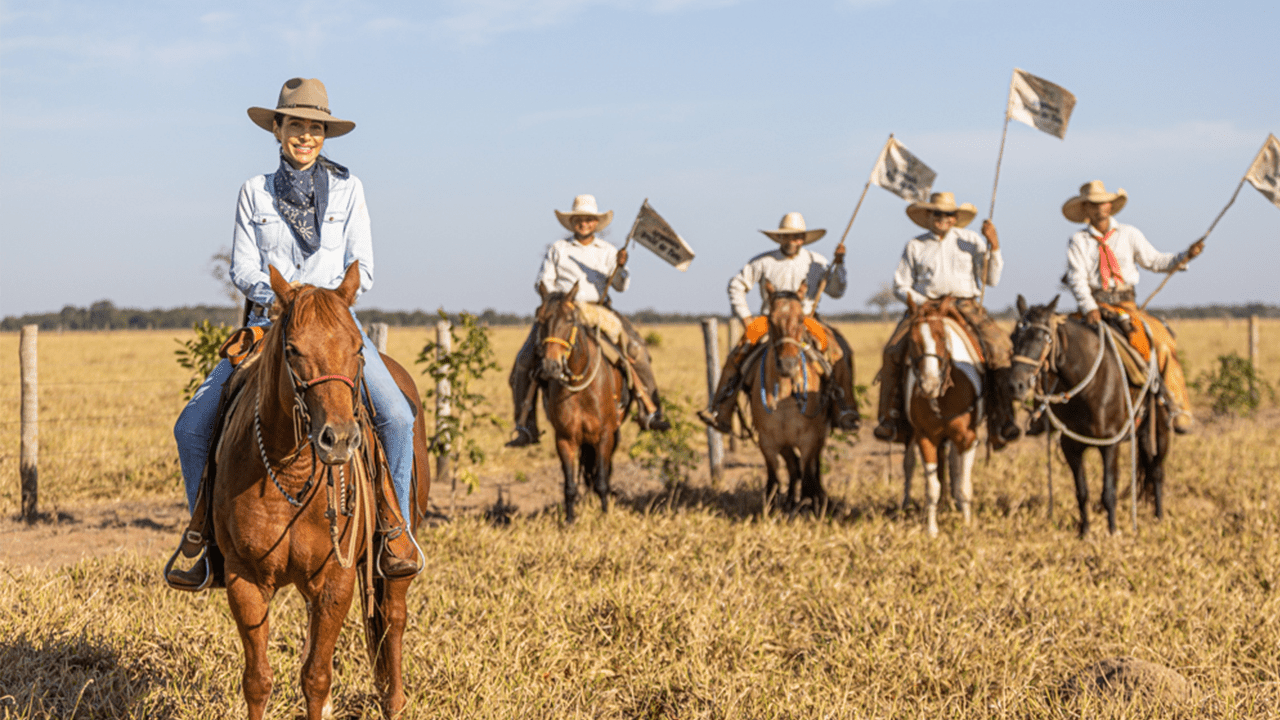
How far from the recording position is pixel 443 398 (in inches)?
375

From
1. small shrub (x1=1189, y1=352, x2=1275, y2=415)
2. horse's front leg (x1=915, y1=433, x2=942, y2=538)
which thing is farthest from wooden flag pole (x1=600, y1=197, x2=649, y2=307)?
small shrub (x1=1189, y1=352, x2=1275, y2=415)

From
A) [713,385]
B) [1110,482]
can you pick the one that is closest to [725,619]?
[1110,482]

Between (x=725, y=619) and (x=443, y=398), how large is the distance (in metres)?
4.83

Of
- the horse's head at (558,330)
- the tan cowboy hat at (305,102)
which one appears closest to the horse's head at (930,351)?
the horse's head at (558,330)

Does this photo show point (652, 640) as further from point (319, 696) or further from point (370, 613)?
point (319, 696)

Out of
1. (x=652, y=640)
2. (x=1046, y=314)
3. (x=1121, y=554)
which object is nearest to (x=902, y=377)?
(x=1046, y=314)

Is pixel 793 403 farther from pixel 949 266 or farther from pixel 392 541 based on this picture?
pixel 392 541

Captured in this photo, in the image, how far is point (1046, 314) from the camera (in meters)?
8.38

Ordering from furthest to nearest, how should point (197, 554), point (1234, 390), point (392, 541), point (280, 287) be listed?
point (1234, 390) → point (392, 541) → point (197, 554) → point (280, 287)

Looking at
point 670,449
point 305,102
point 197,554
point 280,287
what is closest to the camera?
point 280,287

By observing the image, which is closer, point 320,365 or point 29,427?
point 320,365

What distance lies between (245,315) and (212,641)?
170cm

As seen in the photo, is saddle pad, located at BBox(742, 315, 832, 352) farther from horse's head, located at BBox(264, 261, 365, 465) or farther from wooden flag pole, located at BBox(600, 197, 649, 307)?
horse's head, located at BBox(264, 261, 365, 465)

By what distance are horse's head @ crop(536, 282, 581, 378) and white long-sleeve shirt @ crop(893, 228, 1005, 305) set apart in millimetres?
3152
